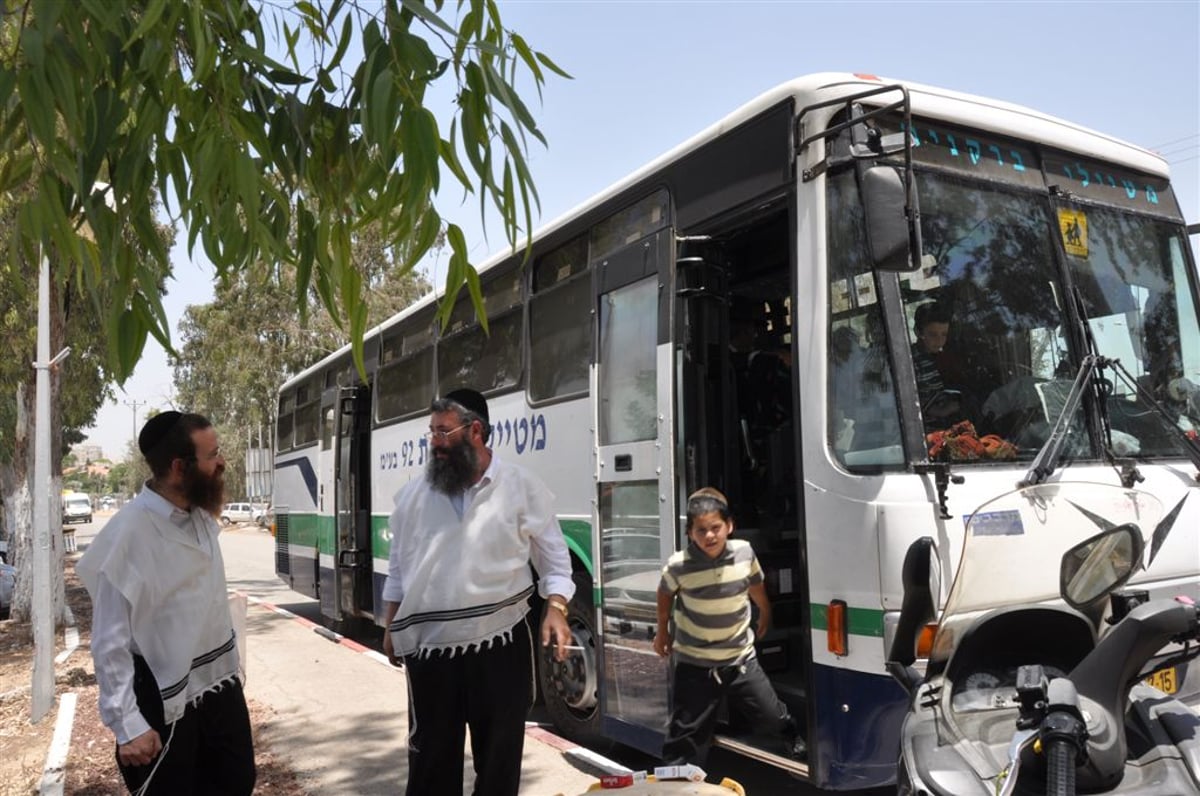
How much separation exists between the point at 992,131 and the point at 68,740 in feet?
22.7

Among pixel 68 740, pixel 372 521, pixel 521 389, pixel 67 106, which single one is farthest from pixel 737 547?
pixel 372 521

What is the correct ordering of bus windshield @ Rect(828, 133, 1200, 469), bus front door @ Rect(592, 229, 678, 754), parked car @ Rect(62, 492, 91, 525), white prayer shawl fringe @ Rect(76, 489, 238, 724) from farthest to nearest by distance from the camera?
parked car @ Rect(62, 492, 91, 525)
bus front door @ Rect(592, 229, 678, 754)
bus windshield @ Rect(828, 133, 1200, 469)
white prayer shawl fringe @ Rect(76, 489, 238, 724)

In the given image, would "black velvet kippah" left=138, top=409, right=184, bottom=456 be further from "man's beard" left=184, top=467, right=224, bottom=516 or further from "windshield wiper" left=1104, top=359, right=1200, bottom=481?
"windshield wiper" left=1104, top=359, right=1200, bottom=481

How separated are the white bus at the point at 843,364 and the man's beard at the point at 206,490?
65 centimetres

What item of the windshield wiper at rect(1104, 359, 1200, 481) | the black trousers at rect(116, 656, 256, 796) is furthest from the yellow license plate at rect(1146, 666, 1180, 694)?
the black trousers at rect(116, 656, 256, 796)

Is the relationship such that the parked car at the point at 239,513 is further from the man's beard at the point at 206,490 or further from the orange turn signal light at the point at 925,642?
the orange turn signal light at the point at 925,642

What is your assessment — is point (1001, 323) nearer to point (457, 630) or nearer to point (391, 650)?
point (457, 630)

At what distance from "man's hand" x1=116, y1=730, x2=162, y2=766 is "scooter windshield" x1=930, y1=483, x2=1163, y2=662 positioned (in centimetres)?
247

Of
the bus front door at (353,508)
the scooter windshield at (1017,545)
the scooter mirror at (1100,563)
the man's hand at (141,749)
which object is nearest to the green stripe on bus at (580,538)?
the man's hand at (141,749)

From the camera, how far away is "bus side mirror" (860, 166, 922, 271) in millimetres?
4047

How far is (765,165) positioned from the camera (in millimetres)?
4891

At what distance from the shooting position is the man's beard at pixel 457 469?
4023 millimetres

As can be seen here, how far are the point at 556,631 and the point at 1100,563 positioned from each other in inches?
79.2

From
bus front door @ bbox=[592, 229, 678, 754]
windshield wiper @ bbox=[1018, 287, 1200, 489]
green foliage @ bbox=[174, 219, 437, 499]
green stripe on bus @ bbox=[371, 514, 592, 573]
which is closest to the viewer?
windshield wiper @ bbox=[1018, 287, 1200, 489]
